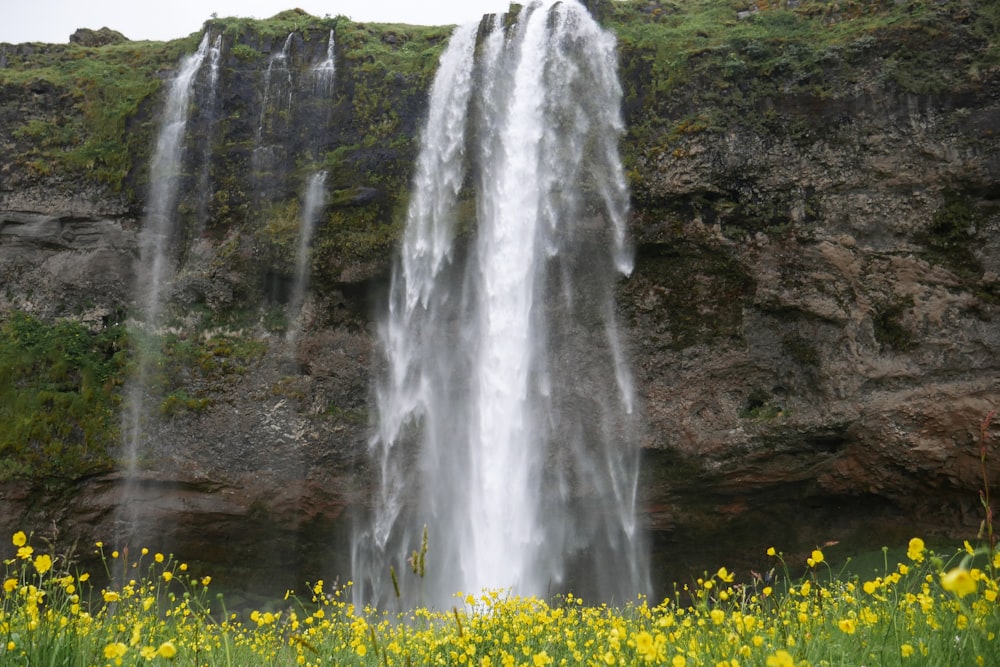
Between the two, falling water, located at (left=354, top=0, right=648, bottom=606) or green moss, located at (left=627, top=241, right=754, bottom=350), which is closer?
falling water, located at (left=354, top=0, right=648, bottom=606)

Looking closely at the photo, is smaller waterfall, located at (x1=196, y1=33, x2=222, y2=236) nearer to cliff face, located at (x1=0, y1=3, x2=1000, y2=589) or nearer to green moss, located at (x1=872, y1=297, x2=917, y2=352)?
cliff face, located at (x1=0, y1=3, x2=1000, y2=589)

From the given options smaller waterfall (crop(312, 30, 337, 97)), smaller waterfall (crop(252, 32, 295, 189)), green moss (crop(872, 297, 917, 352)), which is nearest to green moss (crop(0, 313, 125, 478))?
smaller waterfall (crop(252, 32, 295, 189))

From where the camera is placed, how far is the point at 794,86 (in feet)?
52.1

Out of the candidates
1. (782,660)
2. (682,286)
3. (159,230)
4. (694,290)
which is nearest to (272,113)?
(159,230)

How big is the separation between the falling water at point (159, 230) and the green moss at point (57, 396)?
1.54ft

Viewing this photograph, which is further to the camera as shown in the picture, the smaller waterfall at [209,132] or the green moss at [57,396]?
the smaller waterfall at [209,132]

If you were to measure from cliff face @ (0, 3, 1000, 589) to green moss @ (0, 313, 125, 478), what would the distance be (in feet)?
0.45

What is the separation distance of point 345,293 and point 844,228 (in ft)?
39.0

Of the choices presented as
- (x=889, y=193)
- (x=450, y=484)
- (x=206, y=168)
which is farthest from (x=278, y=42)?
(x=889, y=193)

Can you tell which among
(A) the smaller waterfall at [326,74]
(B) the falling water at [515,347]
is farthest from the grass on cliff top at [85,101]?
(B) the falling water at [515,347]

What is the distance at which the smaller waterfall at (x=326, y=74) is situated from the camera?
18812 millimetres

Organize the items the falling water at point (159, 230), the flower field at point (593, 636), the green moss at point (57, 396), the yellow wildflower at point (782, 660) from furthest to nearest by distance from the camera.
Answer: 1. the falling water at point (159, 230)
2. the green moss at point (57, 396)
3. the flower field at point (593, 636)
4. the yellow wildflower at point (782, 660)

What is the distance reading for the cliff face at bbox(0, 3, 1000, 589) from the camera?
14.3m

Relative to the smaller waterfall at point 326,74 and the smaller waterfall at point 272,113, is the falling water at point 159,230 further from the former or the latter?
the smaller waterfall at point 326,74
